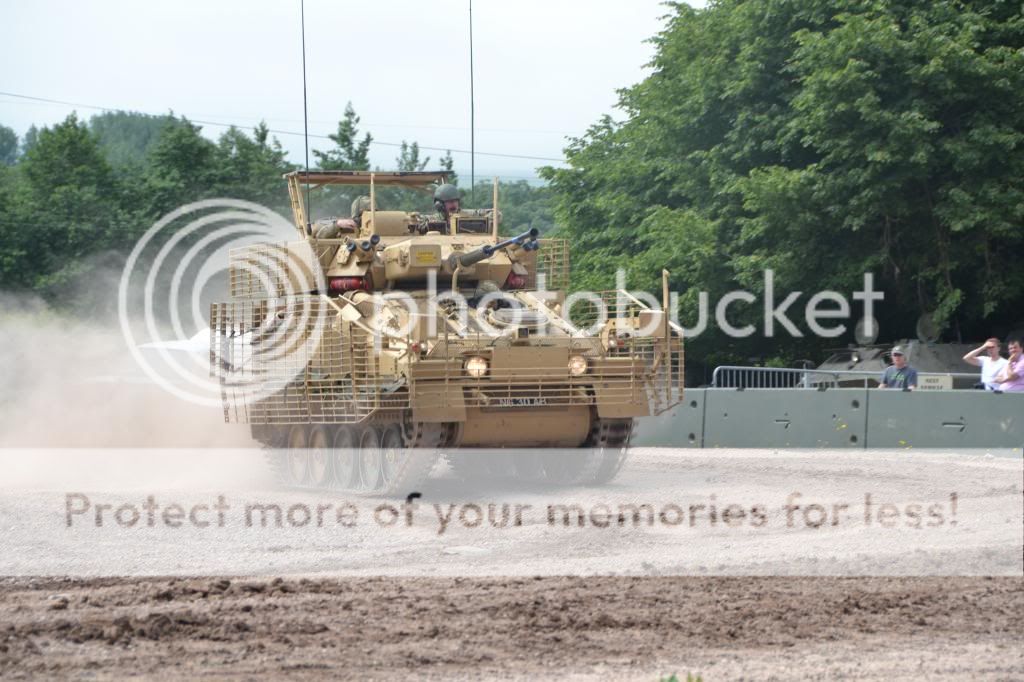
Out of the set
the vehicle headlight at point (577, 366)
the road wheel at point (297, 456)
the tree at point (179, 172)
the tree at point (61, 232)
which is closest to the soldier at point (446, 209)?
the road wheel at point (297, 456)

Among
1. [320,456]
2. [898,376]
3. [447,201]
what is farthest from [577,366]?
[898,376]

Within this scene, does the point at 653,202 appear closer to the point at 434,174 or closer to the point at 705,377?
the point at 705,377

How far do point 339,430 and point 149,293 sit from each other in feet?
97.4

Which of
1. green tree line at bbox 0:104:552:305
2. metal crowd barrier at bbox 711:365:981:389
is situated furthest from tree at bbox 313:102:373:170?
metal crowd barrier at bbox 711:365:981:389

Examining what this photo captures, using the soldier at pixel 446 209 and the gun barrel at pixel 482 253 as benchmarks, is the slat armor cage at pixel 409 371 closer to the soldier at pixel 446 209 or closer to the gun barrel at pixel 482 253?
the gun barrel at pixel 482 253

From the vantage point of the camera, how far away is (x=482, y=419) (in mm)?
15742

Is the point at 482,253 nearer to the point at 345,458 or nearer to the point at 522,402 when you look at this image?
the point at 522,402

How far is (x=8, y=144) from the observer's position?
624 feet

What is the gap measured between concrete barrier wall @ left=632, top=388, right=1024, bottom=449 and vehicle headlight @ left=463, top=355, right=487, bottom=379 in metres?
4.69

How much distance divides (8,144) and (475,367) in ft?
613

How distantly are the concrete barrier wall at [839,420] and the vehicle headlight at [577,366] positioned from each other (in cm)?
397

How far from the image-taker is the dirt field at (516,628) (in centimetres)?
796

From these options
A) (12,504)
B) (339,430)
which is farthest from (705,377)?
(12,504)

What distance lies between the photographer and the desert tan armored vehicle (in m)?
15.6
